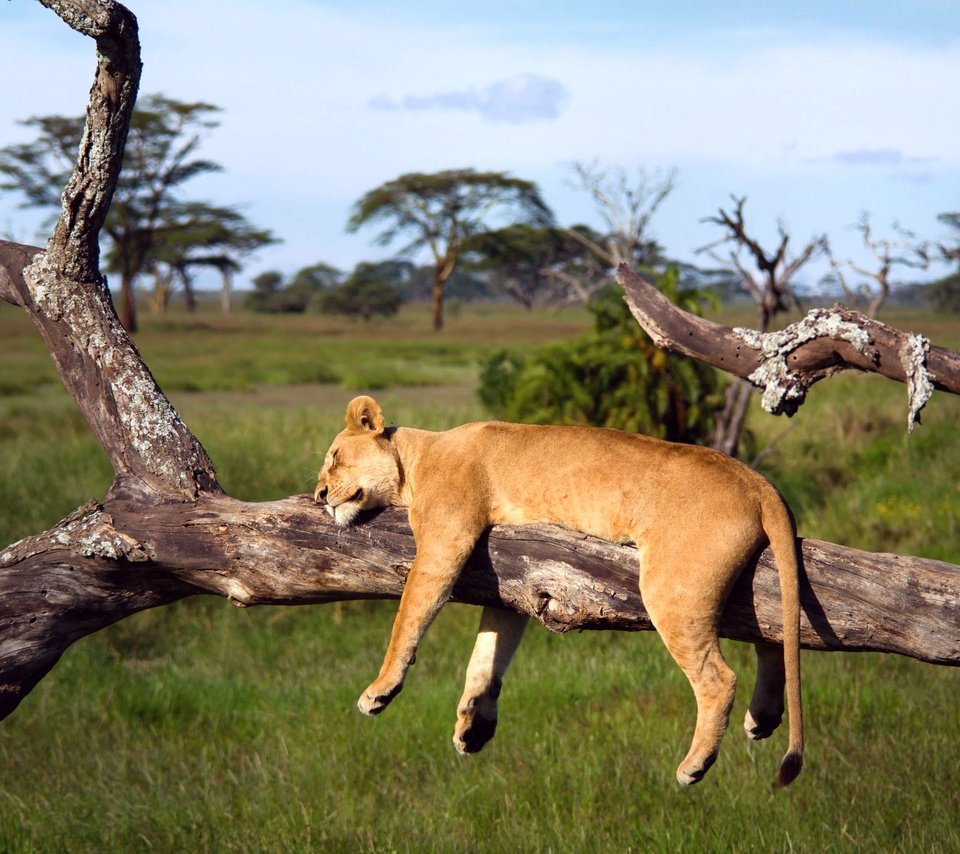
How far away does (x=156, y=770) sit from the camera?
7.13 m

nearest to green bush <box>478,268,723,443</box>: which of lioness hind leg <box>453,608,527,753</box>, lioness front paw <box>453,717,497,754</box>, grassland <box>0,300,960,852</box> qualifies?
grassland <box>0,300,960,852</box>

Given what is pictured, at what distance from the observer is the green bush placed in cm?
1262

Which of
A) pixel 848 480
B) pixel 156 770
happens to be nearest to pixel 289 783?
pixel 156 770

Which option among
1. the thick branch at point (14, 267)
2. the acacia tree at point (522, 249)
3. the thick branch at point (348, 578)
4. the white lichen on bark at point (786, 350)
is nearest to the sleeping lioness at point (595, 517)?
the thick branch at point (348, 578)

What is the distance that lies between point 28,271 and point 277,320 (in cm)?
6328

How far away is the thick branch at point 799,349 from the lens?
3.95 meters

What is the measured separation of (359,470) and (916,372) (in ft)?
6.48

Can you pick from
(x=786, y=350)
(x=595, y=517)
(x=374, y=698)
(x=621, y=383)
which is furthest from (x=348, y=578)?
(x=621, y=383)

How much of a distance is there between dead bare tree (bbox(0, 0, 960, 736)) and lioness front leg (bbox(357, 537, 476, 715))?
19cm

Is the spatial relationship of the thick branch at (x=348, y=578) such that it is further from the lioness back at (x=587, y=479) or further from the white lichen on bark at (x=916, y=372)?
the white lichen on bark at (x=916, y=372)

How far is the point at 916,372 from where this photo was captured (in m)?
3.92

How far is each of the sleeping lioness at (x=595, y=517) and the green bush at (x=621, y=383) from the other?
8.17 m

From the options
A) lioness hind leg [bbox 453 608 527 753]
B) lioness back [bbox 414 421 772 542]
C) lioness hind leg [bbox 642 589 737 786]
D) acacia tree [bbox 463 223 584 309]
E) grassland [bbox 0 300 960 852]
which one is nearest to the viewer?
lioness hind leg [bbox 642 589 737 786]

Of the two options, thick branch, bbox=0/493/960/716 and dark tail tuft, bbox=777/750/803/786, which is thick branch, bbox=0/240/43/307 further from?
dark tail tuft, bbox=777/750/803/786
